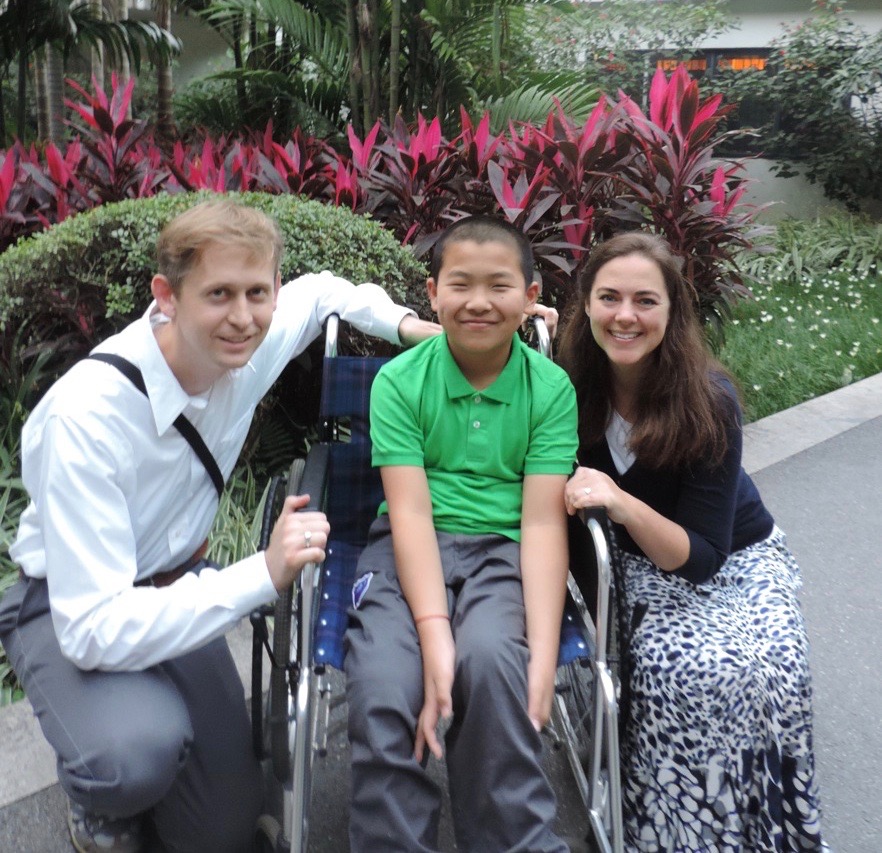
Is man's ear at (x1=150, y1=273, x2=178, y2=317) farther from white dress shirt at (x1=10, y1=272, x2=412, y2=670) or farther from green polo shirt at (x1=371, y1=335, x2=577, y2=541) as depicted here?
green polo shirt at (x1=371, y1=335, x2=577, y2=541)

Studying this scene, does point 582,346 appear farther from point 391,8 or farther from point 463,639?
point 391,8

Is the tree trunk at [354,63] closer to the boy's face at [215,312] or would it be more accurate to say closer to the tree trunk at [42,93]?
the tree trunk at [42,93]

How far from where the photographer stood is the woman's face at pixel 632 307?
2.46 meters

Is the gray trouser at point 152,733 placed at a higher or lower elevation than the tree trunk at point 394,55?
lower

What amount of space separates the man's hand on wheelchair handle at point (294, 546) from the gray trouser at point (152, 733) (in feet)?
1.21

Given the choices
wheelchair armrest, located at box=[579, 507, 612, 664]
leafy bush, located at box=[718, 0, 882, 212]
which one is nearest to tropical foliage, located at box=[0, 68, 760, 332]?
wheelchair armrest, located at box=[579, 507, 612, 664]

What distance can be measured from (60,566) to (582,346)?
139cm

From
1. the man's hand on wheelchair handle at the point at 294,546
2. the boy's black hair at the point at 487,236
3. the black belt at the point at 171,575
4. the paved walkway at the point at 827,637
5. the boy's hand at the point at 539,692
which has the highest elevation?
the boy's black hair at the point at 487,236

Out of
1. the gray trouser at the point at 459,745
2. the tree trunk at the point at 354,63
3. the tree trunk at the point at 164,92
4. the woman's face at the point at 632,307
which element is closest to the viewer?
the gray trouser at the point at 459,745

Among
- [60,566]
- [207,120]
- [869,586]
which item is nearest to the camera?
[60,566]

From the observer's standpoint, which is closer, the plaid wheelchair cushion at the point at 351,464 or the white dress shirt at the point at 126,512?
the white dress shirt at the point at 126,512

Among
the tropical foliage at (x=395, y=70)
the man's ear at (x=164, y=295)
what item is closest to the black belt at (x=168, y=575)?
the man's ear at (x=164, y=295)

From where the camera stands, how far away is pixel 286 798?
2160mm

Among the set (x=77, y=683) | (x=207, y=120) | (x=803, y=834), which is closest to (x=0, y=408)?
(x=77, y=683)
